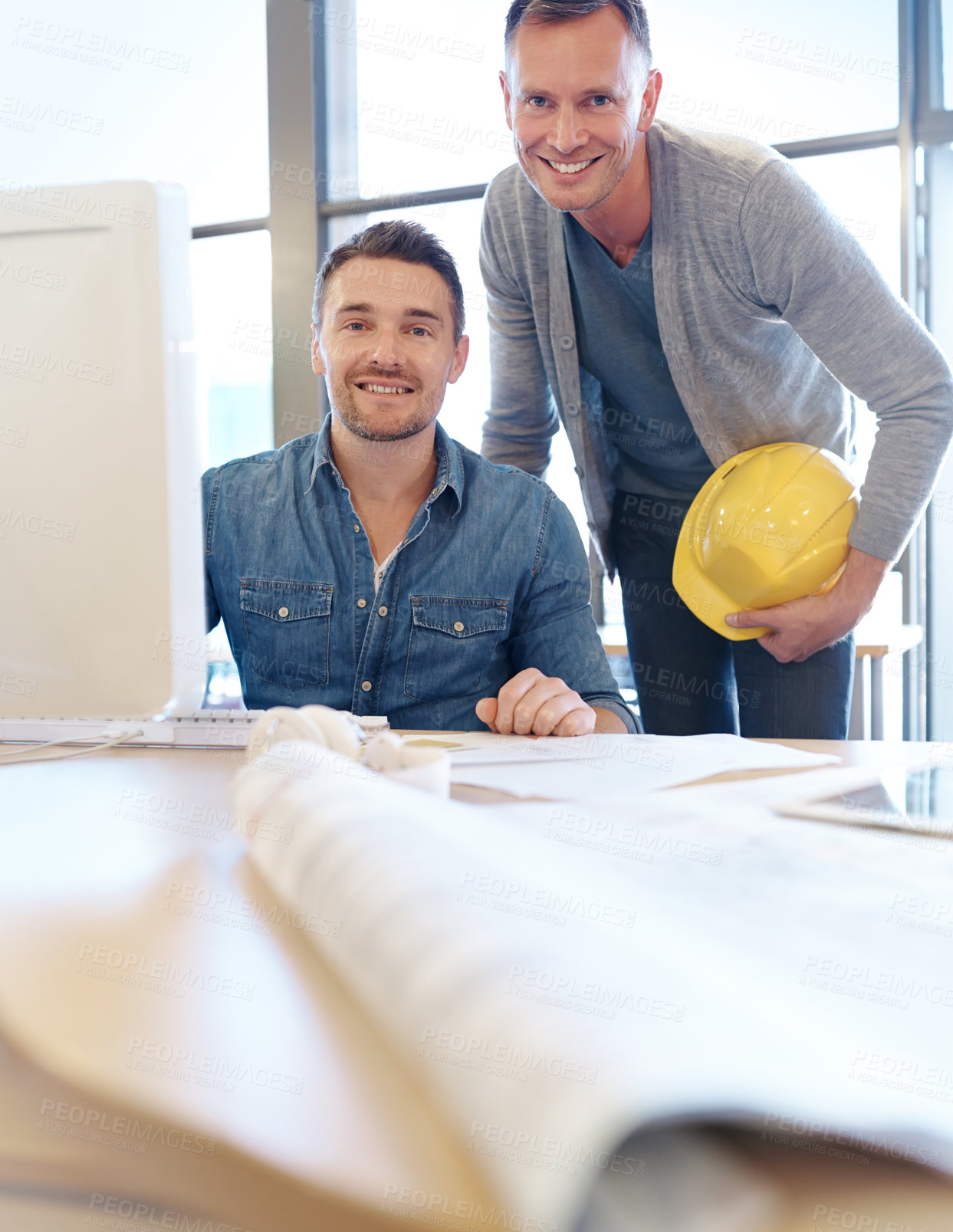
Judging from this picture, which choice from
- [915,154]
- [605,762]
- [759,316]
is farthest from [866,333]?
[915,154]

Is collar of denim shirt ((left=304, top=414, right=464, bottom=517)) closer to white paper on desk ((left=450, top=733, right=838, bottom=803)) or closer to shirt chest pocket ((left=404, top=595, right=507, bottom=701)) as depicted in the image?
shirt chest pocket ((left=404, top=595, right=507, bottom=701))

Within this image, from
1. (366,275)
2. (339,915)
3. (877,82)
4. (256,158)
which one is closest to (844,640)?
(366,275)

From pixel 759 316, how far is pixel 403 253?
0.49 metres

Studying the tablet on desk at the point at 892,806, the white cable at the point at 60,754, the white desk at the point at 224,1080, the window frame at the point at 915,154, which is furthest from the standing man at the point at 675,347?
the window frame at the point at 915,154

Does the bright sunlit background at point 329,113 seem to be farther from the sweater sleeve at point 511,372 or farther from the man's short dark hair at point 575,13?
the man's short dark hair at point 575,13

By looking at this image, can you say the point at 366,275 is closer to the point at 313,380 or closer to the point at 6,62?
the point at 313,380

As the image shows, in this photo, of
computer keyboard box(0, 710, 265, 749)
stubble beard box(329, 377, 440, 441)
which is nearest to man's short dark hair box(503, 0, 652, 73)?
stubble beard box(329, 377, 440, 441)

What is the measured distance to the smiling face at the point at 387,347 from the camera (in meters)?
1.31

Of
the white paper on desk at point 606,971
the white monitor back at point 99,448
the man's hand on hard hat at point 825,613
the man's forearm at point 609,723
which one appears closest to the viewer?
the white paper on desk at point 606,971

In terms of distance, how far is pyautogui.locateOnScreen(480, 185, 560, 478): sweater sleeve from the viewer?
1483 mm

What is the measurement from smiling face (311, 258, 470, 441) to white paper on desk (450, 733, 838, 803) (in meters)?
0.58

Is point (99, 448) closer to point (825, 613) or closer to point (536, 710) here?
point (536, 710)

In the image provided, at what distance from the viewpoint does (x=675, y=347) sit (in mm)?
1340

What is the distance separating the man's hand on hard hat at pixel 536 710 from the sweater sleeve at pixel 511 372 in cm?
76
